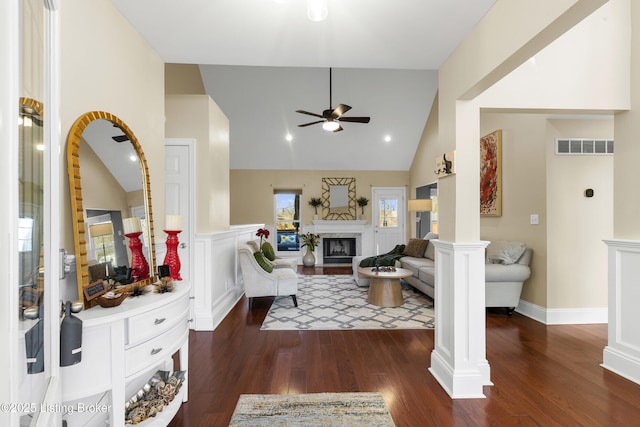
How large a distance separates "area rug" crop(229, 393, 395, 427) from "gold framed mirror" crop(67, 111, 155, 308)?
3.48 ft

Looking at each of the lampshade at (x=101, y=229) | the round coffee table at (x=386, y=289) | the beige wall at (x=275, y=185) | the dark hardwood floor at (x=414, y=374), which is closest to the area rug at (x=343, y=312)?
the round coffee table at (x=386, y=289)

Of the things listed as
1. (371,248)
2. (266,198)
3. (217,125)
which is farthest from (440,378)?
(266,198)

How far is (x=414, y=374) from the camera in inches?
99.7

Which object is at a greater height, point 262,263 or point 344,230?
point 344,230

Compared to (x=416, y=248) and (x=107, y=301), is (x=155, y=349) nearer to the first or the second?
(x=107, y=301)

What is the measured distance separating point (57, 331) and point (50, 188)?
52 centimetres

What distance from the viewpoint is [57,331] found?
1.15 metres

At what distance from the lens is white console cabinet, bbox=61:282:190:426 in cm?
132

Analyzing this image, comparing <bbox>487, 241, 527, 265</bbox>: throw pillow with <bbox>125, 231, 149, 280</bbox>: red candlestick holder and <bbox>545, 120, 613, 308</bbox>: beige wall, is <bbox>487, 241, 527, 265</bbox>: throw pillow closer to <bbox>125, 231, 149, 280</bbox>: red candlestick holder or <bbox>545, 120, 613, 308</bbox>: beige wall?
<bbox>545, 120, 613, 308</bbox>: beige wall

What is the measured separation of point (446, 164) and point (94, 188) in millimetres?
2335

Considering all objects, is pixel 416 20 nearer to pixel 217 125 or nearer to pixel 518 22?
pixel 518 22

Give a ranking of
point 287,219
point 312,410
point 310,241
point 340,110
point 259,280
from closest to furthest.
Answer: point 312,410
point 259,280
point 340,110
point 310,241
point 287,219

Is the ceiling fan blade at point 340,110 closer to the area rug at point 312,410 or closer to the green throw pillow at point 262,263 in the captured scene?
the green throw pillow at point 262,263

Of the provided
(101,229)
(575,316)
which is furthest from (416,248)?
(101,229)
